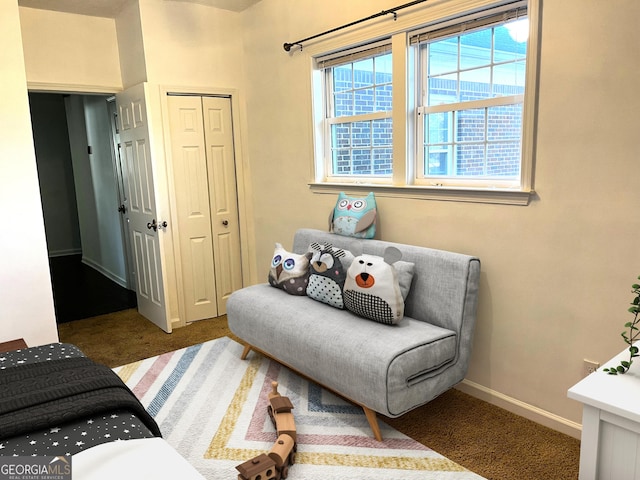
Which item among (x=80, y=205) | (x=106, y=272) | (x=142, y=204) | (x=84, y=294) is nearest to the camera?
(x=142, y=204)

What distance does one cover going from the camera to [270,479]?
208 cm

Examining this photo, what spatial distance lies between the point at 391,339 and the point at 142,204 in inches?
107

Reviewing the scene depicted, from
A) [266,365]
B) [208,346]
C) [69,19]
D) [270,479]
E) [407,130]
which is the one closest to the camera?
[270,479]

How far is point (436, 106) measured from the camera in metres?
2.96

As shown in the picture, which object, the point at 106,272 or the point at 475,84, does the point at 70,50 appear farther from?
the point at 475,84

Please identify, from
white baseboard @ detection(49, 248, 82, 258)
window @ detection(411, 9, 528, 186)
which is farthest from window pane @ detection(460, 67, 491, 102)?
white baseboard @ detection(49, 248, 82, 258)

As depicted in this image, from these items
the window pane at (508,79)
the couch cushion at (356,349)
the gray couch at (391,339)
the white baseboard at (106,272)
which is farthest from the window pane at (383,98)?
the white baseboard at (106,272)

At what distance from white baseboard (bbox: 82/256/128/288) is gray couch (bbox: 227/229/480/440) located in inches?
124

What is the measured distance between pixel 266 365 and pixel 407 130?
179 centimetres

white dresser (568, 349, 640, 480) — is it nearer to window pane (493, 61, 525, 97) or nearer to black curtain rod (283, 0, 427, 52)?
window pane (493, 61, 525, 97)

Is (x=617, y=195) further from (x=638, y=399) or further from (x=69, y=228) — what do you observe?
(x=69, y=228)

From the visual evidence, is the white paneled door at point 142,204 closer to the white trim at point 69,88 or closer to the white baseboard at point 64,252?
the white trim at point 69,88

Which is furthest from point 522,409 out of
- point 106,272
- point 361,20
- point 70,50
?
point 106,272

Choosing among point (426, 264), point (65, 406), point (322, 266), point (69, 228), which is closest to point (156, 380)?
point (322, 266)
